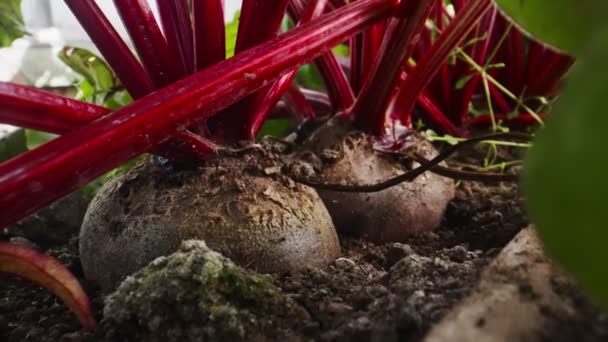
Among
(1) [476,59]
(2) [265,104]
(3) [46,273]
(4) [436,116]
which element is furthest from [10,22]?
(1) [476,59]

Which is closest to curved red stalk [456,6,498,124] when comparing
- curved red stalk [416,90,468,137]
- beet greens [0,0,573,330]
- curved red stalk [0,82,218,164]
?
curved red stalk [416,90,468,137]

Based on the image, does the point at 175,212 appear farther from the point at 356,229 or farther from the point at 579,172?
the point at 579,172

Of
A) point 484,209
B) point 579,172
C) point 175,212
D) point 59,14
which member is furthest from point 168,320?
point 59,14

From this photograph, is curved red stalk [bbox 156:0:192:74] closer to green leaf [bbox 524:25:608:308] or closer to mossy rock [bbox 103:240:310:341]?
mossy rock [bbox 103:240:310:341]

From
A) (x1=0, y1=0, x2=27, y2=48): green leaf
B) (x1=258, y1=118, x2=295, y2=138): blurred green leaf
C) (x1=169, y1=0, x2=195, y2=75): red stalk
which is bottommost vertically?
(x1=258, y1=118, x2=295, y2=138): blurred green leaf

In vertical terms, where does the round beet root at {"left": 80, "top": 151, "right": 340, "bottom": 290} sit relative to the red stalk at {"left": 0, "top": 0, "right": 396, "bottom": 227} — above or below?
below

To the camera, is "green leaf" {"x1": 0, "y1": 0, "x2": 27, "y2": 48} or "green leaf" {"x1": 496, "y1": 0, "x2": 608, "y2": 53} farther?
"green leaf" {"x1": 0, "y1": 0, "x2": 27, "y2": 48}

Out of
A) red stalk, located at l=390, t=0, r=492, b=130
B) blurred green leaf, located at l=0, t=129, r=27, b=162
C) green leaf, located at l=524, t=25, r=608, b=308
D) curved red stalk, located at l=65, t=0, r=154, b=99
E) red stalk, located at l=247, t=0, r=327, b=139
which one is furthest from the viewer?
blurred green leaf, located at l=0, t=129, r=27, b=162
